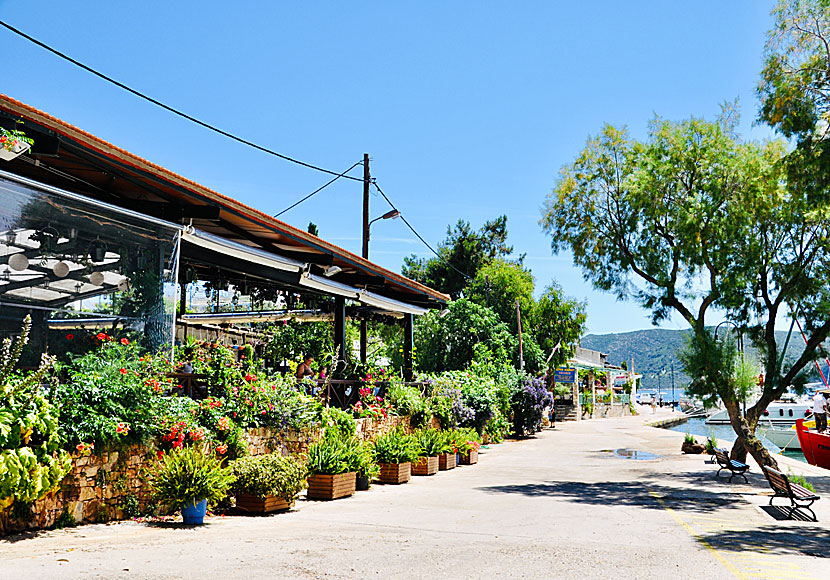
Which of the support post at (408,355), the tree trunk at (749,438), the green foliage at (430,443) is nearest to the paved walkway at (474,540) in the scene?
the tree trunk at (749,438)

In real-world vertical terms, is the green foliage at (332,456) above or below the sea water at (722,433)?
above

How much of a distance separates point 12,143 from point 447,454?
1149cm

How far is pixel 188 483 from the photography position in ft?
25.8

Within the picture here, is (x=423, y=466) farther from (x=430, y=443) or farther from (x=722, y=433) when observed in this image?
(x=722, y=433)

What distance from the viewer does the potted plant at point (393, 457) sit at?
1322 cm

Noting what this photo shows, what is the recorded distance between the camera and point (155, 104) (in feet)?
43.5

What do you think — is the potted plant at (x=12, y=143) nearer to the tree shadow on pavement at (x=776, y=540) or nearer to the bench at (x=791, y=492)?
the tree shadow on pavement at (x=776, y=540)

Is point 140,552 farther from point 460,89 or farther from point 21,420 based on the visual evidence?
point 460,89

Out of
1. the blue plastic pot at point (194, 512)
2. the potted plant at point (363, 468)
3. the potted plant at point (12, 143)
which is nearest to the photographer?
the potted plant at point (12, 143)

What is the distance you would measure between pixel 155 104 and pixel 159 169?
16.3 feet

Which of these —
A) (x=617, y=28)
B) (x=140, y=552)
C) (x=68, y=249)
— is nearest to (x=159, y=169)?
(x=68, y=249)

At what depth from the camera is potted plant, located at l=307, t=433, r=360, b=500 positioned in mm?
10883

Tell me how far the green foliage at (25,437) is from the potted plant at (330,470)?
447 centimetres

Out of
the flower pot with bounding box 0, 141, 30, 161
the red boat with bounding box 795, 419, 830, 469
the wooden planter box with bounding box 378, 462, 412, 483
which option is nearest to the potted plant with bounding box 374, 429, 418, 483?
the wooden planter box with bounding box 378, 462, 412, 483
